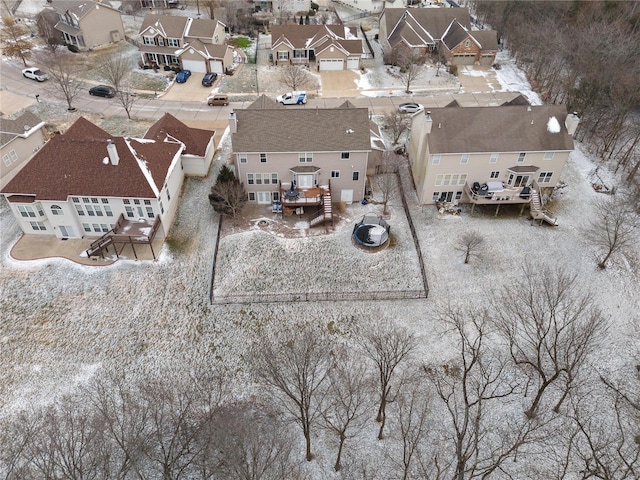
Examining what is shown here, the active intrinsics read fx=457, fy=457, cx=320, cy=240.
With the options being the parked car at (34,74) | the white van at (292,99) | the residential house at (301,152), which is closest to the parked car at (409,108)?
the white van at (292,99)

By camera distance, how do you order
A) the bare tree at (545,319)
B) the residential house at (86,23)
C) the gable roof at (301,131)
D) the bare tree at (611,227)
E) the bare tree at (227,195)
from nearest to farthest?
1. the bare tree at (545,319)
2. the bare tree at (611,227)
3. the bare tree at (227,195)
4. the gable roof at (301,131)
5. the residential house at (86,23)

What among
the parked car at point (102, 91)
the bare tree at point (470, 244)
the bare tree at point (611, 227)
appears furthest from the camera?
the parked car at point (102, 91)

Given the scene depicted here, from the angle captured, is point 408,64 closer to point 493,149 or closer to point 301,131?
point 493,149

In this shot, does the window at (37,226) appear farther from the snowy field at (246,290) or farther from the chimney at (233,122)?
the chimney at (233,122)

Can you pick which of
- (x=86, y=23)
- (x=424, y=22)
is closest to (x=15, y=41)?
(x=86, y=23)

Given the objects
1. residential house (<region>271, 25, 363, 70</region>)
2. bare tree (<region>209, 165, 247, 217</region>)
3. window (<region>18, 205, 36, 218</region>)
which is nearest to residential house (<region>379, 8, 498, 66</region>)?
residential house (<region>271, 25, 363, 70</region>)

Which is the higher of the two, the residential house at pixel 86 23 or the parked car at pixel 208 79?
the residential house at pixel 86 23
